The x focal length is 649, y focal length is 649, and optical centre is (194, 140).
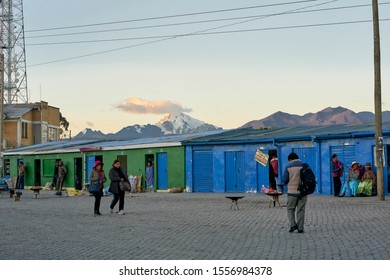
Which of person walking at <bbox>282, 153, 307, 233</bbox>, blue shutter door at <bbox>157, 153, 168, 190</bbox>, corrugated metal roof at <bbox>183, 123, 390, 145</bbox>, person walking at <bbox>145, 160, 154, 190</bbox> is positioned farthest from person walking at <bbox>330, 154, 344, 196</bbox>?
person walking at <bbox>282, 153, 307, 233</bbox>

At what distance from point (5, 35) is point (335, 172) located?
48.9m

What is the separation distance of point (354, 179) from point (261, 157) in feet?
18.9

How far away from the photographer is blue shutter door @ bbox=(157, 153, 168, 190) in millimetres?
34875

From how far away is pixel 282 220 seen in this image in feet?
54.6

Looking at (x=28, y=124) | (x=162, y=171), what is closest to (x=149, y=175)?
(x=162, y=171)

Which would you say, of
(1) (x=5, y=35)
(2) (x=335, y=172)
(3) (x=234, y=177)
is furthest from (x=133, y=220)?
(1) (x=5, y=35)

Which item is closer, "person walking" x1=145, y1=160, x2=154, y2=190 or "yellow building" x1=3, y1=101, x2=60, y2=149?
"person walking" x1=145, y1=160, x2=154, y2=190

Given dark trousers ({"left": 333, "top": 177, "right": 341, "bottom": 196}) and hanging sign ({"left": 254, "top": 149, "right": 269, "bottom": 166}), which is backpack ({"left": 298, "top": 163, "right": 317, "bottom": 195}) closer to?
dark trousers ({"left": 333, "top": 177, "right": 341, "bottom": 196})

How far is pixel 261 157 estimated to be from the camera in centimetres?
3077

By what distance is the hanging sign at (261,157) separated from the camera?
30594 mm

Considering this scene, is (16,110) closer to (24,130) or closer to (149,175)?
(24,130)

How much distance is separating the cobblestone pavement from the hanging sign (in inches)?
353

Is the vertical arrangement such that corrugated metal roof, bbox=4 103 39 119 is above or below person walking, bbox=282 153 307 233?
above

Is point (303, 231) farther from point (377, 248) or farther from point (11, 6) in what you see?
point (11, 6)
